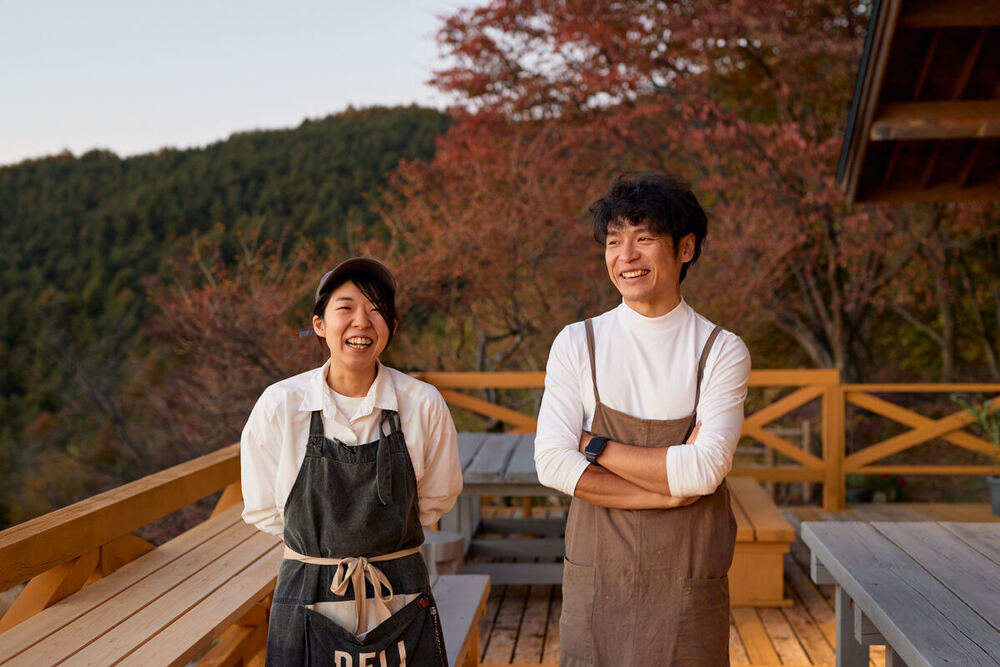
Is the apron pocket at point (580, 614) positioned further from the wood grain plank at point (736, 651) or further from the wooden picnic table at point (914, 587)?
the wood grain plank at point (736, 651)

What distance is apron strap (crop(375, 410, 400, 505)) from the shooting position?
1.65 meters

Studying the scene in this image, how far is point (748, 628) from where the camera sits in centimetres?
366

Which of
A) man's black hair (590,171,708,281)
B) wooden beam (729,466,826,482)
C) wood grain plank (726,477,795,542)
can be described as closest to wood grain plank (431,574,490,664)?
man's black hair (590,171,708,281)

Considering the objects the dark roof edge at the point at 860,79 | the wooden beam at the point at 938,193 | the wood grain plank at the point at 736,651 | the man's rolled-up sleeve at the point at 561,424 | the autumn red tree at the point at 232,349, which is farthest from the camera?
the autumn red tree at the point at 232,349

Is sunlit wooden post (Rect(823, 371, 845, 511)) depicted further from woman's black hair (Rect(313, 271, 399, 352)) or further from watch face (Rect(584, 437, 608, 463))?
woman's black hair (Rect(313, 271, 399, 352))

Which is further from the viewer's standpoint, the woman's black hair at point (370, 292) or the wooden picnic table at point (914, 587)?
the woman's black hair at point (370, 292)

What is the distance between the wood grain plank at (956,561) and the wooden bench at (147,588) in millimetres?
1145

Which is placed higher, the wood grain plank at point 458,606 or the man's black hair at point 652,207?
the man's black hair at point 652,207

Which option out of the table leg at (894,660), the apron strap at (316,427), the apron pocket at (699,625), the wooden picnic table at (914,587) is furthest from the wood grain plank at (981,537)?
the apron strap at (316,427)

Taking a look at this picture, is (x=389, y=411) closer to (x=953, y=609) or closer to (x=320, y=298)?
(x=320, y=298)

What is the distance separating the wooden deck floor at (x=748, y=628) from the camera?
3.38 m

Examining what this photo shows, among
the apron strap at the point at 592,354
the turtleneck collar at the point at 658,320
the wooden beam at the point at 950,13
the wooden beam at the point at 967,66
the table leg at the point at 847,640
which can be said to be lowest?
the table leg at the point at 847,640

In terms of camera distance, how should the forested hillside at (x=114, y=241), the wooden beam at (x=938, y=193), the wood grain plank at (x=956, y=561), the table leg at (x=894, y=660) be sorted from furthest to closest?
the forested hillside at (x=114, y=241) → the wooden beam at (x=938, y=193) → the table leg at (x=894, y=660) → the wood grain plank at (x=956, y=561)

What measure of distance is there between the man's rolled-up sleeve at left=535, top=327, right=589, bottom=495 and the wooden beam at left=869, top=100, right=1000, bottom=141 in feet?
9.17
